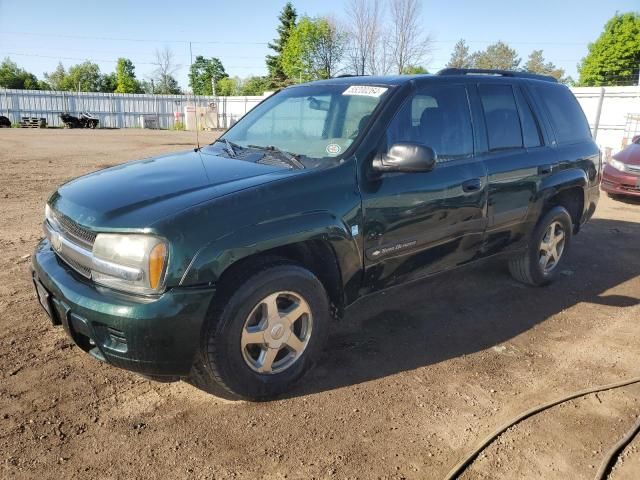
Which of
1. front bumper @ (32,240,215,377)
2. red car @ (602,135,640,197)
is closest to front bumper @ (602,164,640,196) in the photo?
red car @ (602,135,640,197)

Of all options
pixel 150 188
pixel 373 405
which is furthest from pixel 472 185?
pixel 150 188

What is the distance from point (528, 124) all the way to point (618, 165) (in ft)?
23.1

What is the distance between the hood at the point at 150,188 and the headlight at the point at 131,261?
0.08 meters

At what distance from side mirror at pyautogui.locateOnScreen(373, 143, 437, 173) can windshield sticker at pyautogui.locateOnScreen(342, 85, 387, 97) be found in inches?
22.3

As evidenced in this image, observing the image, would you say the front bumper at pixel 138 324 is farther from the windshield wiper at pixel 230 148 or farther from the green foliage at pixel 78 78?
the green foliage at pixel 78 78

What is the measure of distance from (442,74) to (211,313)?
101 inches

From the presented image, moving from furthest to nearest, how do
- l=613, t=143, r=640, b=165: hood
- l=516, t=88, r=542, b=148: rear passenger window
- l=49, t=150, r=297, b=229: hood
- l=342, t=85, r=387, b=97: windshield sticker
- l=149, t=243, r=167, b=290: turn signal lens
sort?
1. l=613, t=143, r=640, b=165: hood
2. l=516, t=88, r=542, b=148: rear passenger window
3. l=342, t=85, r=387, b=97: windshield sticker
4. l=49, t=150, r=297, b=229: hood
5. l=149, t=243, r=167, b=290: turn signal lens

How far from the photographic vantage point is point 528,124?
15.1ft

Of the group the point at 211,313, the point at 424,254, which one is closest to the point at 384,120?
the point at 424,254

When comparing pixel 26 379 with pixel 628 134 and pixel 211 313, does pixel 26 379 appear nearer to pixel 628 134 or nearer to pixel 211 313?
pixel 211 313

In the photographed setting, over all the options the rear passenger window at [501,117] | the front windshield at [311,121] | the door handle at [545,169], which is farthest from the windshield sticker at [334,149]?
the door handle at [545,169]

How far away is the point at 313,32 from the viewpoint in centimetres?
4988

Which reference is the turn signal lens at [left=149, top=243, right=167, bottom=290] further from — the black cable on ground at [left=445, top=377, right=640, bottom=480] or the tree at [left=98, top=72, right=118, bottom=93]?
the tree at [left=98, top=72, right=118, bottom=93]

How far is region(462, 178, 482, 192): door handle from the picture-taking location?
3824mm
